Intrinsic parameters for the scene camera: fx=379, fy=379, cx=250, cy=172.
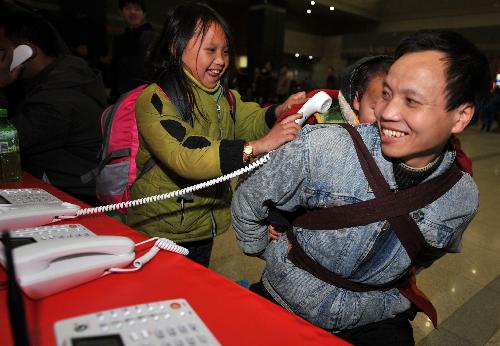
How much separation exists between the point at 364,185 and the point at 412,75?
27 centimetres

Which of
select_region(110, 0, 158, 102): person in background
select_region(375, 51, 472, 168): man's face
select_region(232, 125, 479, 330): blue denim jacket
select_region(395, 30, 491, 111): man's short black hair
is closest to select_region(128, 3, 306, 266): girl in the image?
select_region(232, 125, 479, 330): blue denim jacket

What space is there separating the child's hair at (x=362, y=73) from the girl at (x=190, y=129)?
0.23 metres

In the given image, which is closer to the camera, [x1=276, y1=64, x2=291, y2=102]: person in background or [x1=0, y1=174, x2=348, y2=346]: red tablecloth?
[x1=0, y1=174, x2=348, y2=346]: red tablecloth

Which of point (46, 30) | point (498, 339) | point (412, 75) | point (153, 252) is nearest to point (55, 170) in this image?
point (46, 30)

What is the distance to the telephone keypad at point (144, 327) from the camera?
1.75 feet

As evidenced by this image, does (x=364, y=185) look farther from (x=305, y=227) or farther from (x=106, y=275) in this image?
(x=106, y=275)

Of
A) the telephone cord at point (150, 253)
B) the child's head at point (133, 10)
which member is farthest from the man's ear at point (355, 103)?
the child's head at point (133, 10)

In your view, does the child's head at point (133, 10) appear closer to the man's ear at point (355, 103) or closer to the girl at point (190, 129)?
the girl at point (190, 129)

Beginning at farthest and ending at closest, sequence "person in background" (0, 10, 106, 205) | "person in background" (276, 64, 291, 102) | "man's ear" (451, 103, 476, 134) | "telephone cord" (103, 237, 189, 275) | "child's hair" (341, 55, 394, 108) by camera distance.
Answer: "person in background" (276, 64, 291, 102) → "person in background" (0, 10, 106, 205) → "child's hair" (341, 55, 394, 108) → "man's ear" (451, 103, 476, 134) → "telephone cord" (103, 237, 189, 275)

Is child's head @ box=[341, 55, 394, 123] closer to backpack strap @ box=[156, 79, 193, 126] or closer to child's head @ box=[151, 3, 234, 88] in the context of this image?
child's head @ box=[151, 3, 234, 88]

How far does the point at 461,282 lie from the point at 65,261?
2.29m

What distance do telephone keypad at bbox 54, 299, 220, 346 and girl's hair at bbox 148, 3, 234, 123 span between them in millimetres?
747

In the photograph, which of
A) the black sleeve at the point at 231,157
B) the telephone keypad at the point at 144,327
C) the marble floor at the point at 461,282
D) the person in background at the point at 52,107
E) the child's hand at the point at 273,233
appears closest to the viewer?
the telephone keypad at the point at 144,327

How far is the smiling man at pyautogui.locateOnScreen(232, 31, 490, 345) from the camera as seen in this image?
2.78 feet
